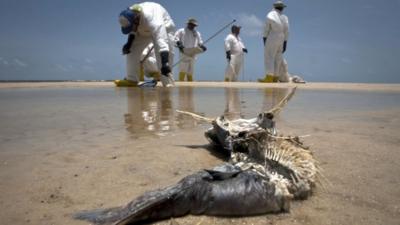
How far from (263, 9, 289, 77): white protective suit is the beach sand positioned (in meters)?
10.5

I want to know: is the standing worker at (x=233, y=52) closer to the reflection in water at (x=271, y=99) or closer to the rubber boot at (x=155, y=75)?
the rubber boot at (x=155, y=75)

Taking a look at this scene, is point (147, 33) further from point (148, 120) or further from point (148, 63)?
point (148, 120)

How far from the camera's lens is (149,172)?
1624 millimetres

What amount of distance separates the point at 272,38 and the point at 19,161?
474 inches

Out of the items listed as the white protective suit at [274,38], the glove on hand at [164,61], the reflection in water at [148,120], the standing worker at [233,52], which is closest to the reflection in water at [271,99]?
the reflection in water at [148,120]

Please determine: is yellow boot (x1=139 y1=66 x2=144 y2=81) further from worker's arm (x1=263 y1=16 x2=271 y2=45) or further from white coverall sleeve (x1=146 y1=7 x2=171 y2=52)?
worker's arm (x1=263 y1=16 x2=271 y2=45)

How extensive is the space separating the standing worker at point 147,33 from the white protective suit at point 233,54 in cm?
691

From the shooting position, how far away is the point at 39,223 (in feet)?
3.65

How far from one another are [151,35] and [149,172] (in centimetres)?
717

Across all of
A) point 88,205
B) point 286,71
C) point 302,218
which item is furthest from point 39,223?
point 286,71

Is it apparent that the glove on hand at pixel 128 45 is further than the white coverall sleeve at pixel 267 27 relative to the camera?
No

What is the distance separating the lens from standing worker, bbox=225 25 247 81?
15430mm

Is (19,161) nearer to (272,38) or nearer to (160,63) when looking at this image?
(160,63)

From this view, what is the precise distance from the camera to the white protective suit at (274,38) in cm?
1262
